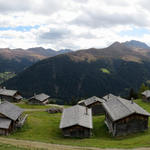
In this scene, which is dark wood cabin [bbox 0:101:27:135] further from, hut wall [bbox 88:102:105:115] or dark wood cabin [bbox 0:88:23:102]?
dark wood cabin [bbox 0:88:23:102]

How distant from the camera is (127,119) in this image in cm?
4038

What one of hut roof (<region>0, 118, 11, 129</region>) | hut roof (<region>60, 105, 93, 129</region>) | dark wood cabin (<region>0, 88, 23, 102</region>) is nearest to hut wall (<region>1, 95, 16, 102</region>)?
dark wood cabin (<region>0, 88, 23, 102</region>)

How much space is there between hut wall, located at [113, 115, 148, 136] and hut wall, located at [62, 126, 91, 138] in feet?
19.8

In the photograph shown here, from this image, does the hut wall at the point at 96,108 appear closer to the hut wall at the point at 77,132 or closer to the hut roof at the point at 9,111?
the hut roof at the point at 9,111

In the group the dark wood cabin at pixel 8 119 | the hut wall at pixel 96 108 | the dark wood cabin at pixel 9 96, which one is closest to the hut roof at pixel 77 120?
the dark wood cabin at pixel 8 119

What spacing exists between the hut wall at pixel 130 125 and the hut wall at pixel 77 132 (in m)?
6.05

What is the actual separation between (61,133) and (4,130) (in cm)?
1269

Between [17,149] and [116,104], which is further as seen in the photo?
[116,104]

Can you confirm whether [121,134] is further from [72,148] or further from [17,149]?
[17,149]

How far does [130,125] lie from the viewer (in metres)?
40.8

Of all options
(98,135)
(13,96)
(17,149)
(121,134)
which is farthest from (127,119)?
(13,96)

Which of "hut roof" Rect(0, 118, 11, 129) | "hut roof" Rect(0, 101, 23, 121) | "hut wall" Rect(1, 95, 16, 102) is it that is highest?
"hut roof" Rect(0, 101, 23, 121)

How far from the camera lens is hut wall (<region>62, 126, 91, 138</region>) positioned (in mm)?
40656

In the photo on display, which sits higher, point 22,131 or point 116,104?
point 116,104
